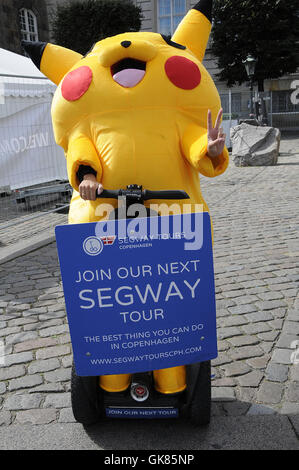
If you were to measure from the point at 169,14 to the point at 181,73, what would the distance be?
105ft

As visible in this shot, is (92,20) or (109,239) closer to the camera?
(109,239)

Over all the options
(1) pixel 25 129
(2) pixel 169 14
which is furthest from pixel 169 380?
(2) pixel 169 14

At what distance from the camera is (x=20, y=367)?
125 inches

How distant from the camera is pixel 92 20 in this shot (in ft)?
92.3

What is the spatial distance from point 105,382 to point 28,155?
17.9ft

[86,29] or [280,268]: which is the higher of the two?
[86,29]

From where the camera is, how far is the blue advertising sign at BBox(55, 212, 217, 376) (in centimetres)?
209

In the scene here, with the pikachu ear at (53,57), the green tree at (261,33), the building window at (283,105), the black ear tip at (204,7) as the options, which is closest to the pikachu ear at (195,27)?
the black ear tip at (204,7)

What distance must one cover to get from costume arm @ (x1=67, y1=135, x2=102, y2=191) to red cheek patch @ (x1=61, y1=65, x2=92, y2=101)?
0.75ft

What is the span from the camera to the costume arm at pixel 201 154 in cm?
233

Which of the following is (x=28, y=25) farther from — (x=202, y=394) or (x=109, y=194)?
(x=202, y=394)

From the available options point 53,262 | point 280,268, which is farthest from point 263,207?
point 53,262

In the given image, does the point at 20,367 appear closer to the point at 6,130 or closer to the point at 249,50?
the point at 6,130
